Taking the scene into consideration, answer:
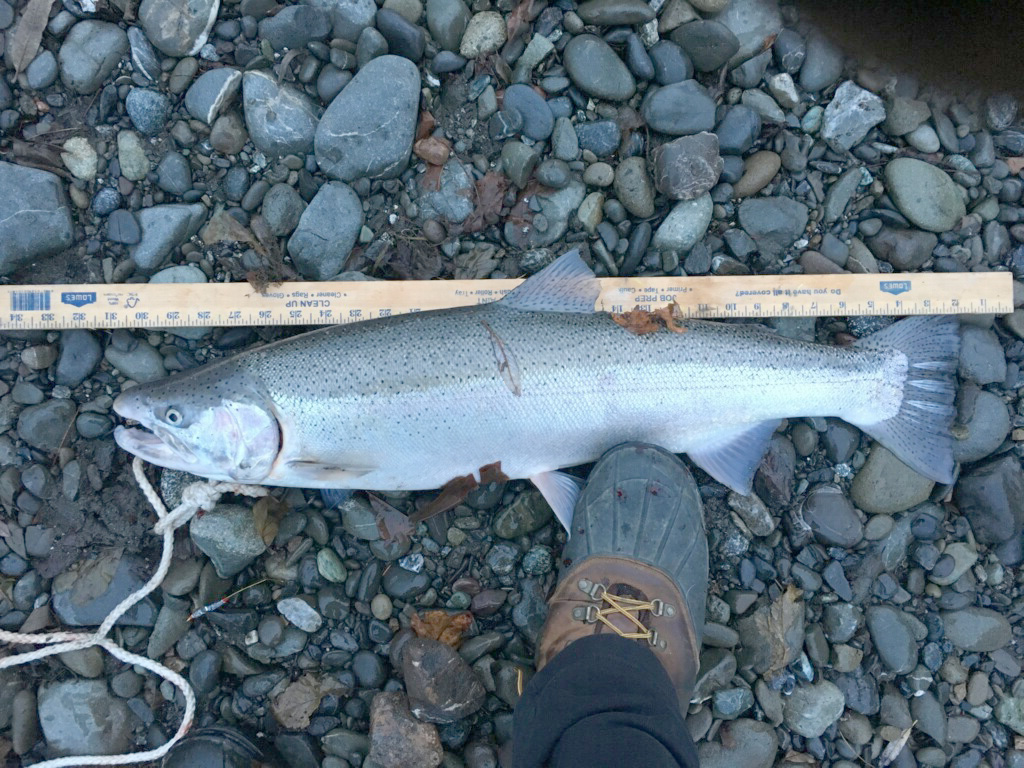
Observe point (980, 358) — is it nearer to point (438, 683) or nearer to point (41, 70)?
point (438, 683)

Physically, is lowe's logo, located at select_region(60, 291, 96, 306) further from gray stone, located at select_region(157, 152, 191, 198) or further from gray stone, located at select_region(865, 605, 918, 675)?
gray stone, located at select_region(865, 605, 918, 675)

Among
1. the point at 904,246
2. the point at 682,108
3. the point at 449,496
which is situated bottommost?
the point at 449,496

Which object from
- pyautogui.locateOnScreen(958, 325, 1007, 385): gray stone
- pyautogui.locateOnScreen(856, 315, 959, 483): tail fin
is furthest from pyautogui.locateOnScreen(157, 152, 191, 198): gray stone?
pyautogui.locateOnScreen(958, 325, 1007, 385): gray stone

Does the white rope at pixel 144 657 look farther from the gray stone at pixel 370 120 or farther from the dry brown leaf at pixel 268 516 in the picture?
the gray stone at pixel 370 120

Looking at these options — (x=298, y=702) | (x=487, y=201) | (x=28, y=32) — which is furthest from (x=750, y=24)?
(x=298, y=702)

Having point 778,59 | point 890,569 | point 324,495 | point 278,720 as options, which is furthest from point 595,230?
point 278,720

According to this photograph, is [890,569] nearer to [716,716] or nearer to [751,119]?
[716,716]

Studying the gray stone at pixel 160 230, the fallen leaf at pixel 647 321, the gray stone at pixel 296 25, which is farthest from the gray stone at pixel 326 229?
the fallen leaf at pixel 647 321
